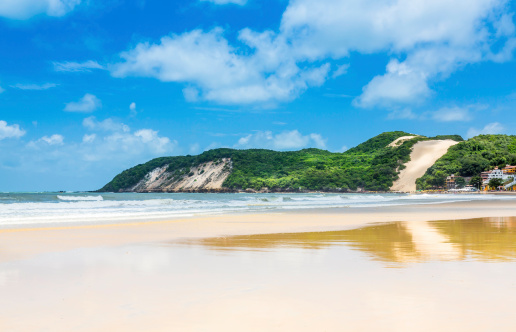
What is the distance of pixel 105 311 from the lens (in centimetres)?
546

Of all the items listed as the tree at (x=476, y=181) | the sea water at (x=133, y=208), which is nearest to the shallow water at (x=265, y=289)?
the sea water at (x=133, y=208)

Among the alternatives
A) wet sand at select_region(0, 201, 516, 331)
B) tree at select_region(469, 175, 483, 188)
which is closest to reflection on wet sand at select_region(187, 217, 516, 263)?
wet sand at select_region(0, 201, 516, 331)

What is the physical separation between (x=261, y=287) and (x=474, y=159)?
5840 inches

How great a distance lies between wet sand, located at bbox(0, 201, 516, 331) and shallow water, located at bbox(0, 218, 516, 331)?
0.02m

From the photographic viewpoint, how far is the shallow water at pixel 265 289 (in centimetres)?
498

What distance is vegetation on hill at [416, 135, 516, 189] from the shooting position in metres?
139

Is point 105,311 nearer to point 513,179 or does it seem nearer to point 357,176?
point 513,179

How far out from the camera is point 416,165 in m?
183

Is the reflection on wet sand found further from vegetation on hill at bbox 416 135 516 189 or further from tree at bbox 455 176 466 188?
vegetation on hill at bbox 416 135 516 189

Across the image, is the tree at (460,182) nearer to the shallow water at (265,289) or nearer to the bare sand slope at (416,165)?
the bare sand slope at (416,165)

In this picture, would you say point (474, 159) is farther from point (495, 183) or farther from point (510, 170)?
point (495, 183)

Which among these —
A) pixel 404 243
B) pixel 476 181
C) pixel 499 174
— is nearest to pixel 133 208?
pixel 404 243

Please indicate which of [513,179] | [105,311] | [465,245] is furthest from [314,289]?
[513,179]

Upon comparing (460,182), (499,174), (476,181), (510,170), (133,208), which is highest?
(510,170)
